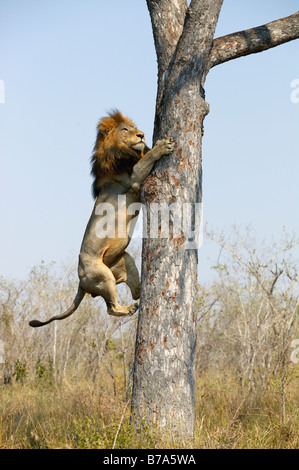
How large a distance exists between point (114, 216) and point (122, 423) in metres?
2.26

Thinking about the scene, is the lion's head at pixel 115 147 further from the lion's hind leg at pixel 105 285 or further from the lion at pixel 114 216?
the lion's hind leg at pixel 105 285

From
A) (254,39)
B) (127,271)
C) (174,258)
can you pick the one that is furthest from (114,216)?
(254,39)

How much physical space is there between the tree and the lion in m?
0.82

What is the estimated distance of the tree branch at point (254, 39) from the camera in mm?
6121

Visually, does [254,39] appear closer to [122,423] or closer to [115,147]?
[115,147]

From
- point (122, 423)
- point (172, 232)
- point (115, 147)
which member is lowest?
point (122, 423)

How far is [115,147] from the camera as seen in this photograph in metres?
6.61

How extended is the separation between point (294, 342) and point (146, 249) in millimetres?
3684

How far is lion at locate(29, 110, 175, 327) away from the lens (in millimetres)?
6422

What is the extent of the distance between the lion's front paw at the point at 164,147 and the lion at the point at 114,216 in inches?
29.2

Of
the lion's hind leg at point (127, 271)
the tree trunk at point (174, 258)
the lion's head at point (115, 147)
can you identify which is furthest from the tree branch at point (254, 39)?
the lion's hind leg at point (127, 271)

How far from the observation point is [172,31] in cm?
594

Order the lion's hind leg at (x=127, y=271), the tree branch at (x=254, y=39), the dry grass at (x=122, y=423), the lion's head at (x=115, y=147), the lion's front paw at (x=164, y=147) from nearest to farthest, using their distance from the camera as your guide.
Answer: the dry grass at (x=122, y=423)
the lion's front paw at (x=164, y=147)
the tree branch at (x=254, y=39)
the lion's head at (x=115, y=147)
the lion's hind leg at (x=127, y=271)
